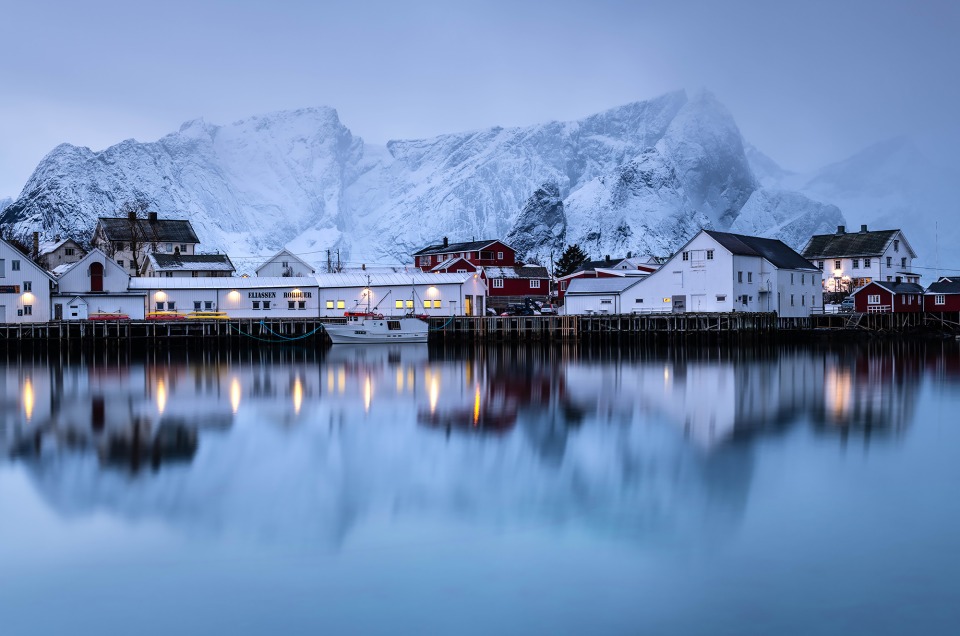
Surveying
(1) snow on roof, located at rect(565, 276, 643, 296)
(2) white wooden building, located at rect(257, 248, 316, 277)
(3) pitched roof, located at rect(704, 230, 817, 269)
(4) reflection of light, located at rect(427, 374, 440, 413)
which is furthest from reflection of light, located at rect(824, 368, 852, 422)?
(2) white wooden building, located at rect(257, 248, 316, 277)

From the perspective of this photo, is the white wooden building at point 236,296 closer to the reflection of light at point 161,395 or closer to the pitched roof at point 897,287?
the reflection of light at point 161,395

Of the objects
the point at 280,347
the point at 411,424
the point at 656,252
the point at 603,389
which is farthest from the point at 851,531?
the point at 656,252

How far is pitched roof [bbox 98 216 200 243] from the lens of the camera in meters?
83.6

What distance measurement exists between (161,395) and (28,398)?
3.95 metres

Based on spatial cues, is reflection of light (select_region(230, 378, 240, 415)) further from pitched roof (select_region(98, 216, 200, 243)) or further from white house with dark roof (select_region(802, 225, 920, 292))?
white house with dark roof (select_region(802, 225, 920, 292))

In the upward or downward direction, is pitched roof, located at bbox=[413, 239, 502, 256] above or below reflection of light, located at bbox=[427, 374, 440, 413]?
above

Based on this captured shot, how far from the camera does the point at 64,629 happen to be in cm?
835

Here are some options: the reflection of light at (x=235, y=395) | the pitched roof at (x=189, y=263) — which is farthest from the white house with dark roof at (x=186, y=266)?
the reflection of light at (x=235, y=395)

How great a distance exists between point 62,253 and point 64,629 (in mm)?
85329

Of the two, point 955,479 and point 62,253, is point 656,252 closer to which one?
point 62,253

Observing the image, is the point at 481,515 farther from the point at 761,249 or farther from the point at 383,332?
the point at 761,249

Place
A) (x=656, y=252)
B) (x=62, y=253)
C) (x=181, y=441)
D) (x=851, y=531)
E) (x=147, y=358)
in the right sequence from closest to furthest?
(x=851, y=531) < (x=181, y=441) < (x=147, y=358) < (x=62, y=253) < (x=656, y=252)

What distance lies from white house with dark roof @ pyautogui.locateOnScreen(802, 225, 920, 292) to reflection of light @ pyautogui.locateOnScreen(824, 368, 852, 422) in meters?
41.2

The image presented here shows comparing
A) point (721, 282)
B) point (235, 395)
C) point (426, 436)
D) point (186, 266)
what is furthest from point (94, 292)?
point (426, 436)
